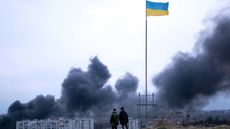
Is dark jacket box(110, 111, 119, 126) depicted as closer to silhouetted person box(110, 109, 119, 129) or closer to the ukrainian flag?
silhouetted person box(110, 109, 119, 129)

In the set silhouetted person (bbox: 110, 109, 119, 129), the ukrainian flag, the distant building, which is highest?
the ukrainian flag

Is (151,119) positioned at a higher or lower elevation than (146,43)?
lower

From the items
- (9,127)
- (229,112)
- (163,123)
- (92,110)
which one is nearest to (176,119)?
(163,123)

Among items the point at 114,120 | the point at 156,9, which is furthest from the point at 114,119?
the point at 156,9

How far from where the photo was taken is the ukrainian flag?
3619 centimetres

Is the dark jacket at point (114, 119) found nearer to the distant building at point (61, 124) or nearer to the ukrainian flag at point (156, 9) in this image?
the ukrainian flag at point (156, 9)

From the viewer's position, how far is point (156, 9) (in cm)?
3631

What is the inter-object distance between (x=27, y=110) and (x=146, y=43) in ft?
283

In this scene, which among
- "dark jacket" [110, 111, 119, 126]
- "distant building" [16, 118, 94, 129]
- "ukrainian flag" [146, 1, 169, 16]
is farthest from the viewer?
"distant building" [16, 118, 94, 129]

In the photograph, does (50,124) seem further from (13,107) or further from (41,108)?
(13,107)

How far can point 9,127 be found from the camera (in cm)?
11306

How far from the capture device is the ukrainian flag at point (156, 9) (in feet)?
119

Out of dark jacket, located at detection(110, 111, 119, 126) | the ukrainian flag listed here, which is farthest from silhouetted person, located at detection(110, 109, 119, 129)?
the ukrainian flag

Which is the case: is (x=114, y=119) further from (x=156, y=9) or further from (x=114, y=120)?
(x=156, y=9)
